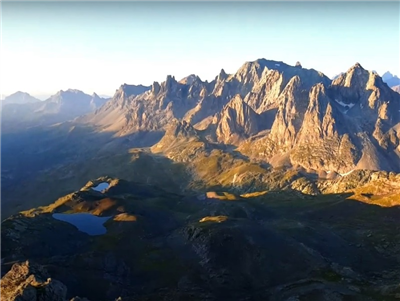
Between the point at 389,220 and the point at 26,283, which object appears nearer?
the point at 26,283

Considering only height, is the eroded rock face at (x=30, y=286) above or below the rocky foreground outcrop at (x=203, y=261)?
above

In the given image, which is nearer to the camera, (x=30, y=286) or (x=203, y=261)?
(x=30, y=286)

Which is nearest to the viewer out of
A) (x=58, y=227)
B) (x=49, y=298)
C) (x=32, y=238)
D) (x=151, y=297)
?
(x=49, y=298)

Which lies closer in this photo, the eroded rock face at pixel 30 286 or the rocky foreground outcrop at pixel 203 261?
the eroded rock face at pixel 30 286

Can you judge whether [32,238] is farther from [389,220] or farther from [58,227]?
[389,220]

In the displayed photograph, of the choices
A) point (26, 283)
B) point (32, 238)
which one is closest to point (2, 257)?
point (32, 238)

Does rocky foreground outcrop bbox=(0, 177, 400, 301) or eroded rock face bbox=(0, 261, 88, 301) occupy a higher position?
eroded rock face bbox=(0, 261, 88, 301)

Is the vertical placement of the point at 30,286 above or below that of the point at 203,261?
above

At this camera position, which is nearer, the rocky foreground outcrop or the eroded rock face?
the eroded rock face
